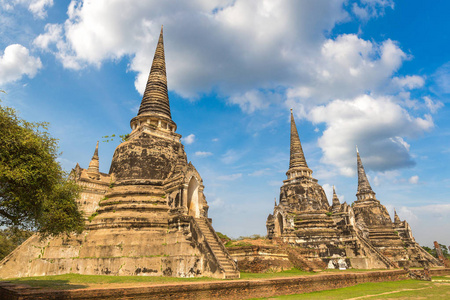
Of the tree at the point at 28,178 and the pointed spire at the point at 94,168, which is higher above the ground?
the pointed spire at the point at 94,168

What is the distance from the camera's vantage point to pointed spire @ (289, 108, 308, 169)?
121ft

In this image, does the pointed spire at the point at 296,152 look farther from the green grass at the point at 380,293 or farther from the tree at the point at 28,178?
the tree at the point at 28,178

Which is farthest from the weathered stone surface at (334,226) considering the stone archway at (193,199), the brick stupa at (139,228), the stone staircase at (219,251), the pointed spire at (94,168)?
the pointed spire at (94,168)

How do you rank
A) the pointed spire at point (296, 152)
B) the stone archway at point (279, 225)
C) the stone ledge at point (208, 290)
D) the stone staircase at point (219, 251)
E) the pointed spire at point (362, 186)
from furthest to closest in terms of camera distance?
the pointed spire at point (362, 186) → the pointed spire at point (296, 152) → the stone archway at point (279, 225) → the stone staircase at point (219, 251) → the stone ledge at point (208, 290)

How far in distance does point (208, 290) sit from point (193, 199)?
910 centimetres

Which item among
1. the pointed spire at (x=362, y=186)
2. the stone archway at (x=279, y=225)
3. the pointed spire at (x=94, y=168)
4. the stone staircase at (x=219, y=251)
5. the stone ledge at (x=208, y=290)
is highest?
the pointed spire at (x=362, y=186)

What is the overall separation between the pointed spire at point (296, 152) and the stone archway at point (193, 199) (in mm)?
20094

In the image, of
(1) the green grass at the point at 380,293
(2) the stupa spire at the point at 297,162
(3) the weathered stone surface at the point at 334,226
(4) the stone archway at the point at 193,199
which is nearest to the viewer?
(1) the green grass at the point at 380,293

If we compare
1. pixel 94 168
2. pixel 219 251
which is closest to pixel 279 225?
pixel 219 251

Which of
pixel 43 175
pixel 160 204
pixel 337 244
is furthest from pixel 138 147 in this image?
pixel 337 244

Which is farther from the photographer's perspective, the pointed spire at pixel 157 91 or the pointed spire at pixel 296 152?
the pointed spire at pixel 296 152

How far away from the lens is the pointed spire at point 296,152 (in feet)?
121

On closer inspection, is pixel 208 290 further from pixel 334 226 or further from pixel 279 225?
pixel 334 226

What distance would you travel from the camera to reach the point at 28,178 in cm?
942
